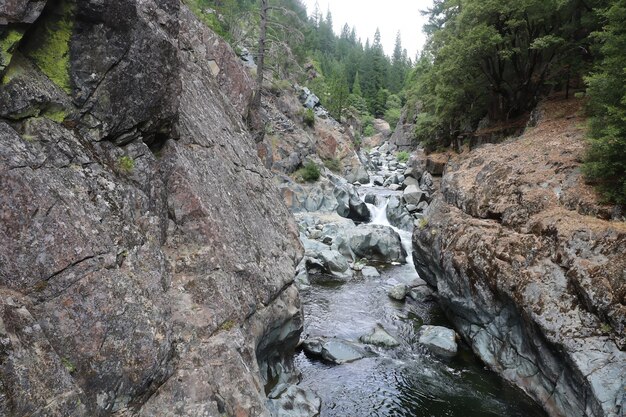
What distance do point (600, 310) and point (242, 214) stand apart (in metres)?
9.16

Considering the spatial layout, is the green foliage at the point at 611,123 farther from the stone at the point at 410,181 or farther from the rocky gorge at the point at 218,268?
the stone at the point at 410,181

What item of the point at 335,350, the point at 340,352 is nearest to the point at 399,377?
the point at 340,352

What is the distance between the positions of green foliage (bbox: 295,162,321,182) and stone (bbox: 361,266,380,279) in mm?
12914

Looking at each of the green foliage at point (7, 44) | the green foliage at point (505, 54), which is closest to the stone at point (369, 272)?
the green foliage at point (505, 54)

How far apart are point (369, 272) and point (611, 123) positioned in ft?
41.6

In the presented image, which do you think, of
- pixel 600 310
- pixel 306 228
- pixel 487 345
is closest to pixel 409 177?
pixel 306 228

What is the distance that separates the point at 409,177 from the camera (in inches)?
1537

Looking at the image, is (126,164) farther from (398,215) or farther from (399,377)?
(398,215)

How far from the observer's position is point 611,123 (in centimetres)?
1166

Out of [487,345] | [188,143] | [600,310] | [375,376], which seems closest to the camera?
[188,143]

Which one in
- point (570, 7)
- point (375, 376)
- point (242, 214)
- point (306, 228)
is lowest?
point (375, 376)

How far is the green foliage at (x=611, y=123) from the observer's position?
36.5 feet

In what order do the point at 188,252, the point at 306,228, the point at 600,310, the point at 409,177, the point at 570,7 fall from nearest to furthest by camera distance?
the point at 188,252, the point at 600,310, the point at 570,7, the point at 306,228, the point at 409,177

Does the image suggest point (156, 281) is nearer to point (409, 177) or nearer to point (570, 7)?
point (570, 7)
